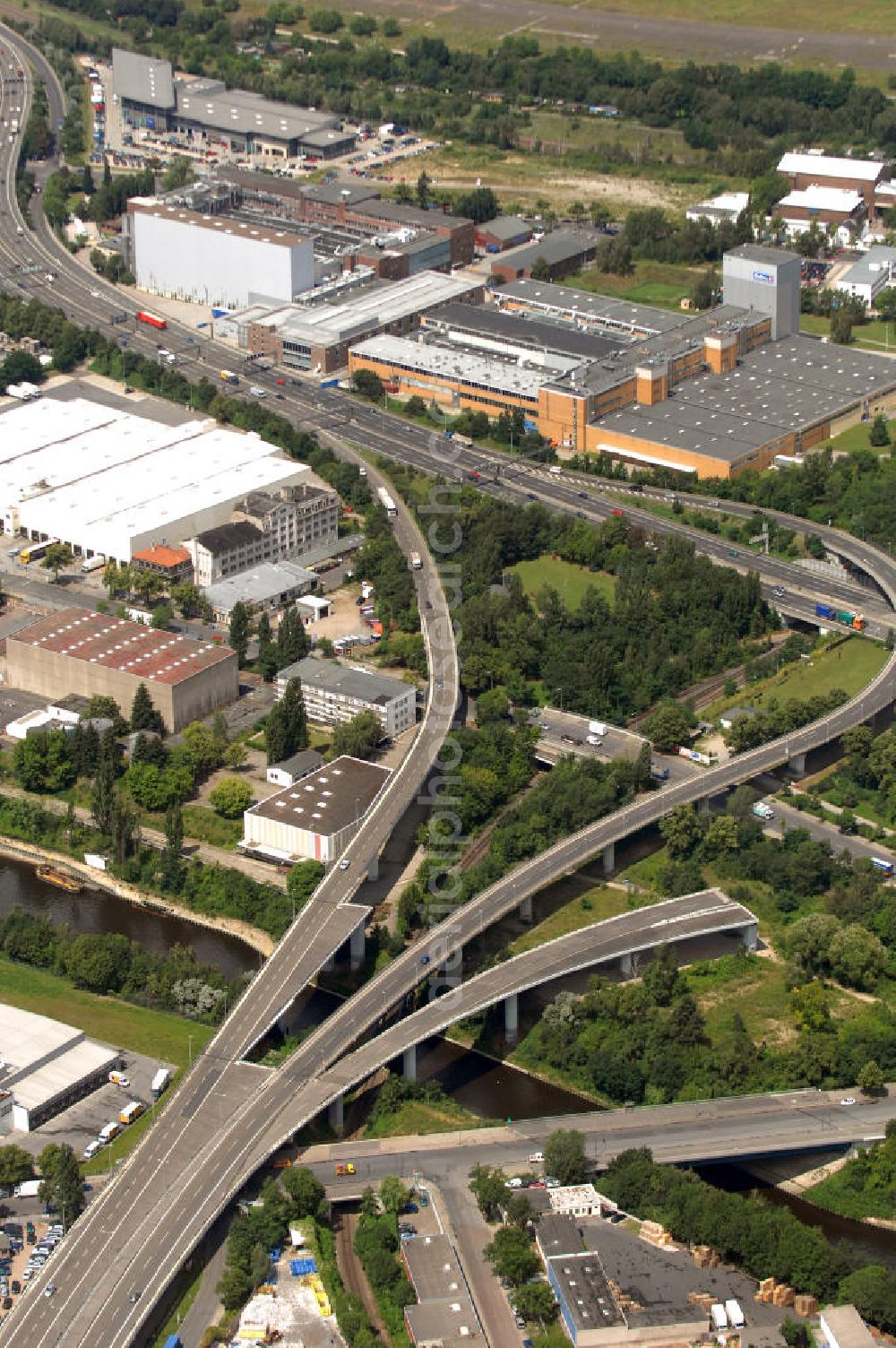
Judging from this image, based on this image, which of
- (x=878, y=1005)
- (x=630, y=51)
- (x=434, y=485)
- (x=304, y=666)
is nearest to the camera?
(x=878, y=1005)

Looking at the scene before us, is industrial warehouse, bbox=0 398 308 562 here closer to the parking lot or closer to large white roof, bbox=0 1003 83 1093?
large white roof, bbox=0 1003 83 1093

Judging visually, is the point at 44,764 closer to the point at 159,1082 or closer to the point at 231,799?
the point at 231,799

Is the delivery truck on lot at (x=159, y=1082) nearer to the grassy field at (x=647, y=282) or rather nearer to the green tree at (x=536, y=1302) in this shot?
the green tree at (x=536, y=1302)

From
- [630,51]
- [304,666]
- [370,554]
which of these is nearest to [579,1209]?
[304,666]

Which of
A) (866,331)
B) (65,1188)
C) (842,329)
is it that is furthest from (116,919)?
(866,331)

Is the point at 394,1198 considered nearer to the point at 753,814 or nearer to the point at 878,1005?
the point at 878,1005
